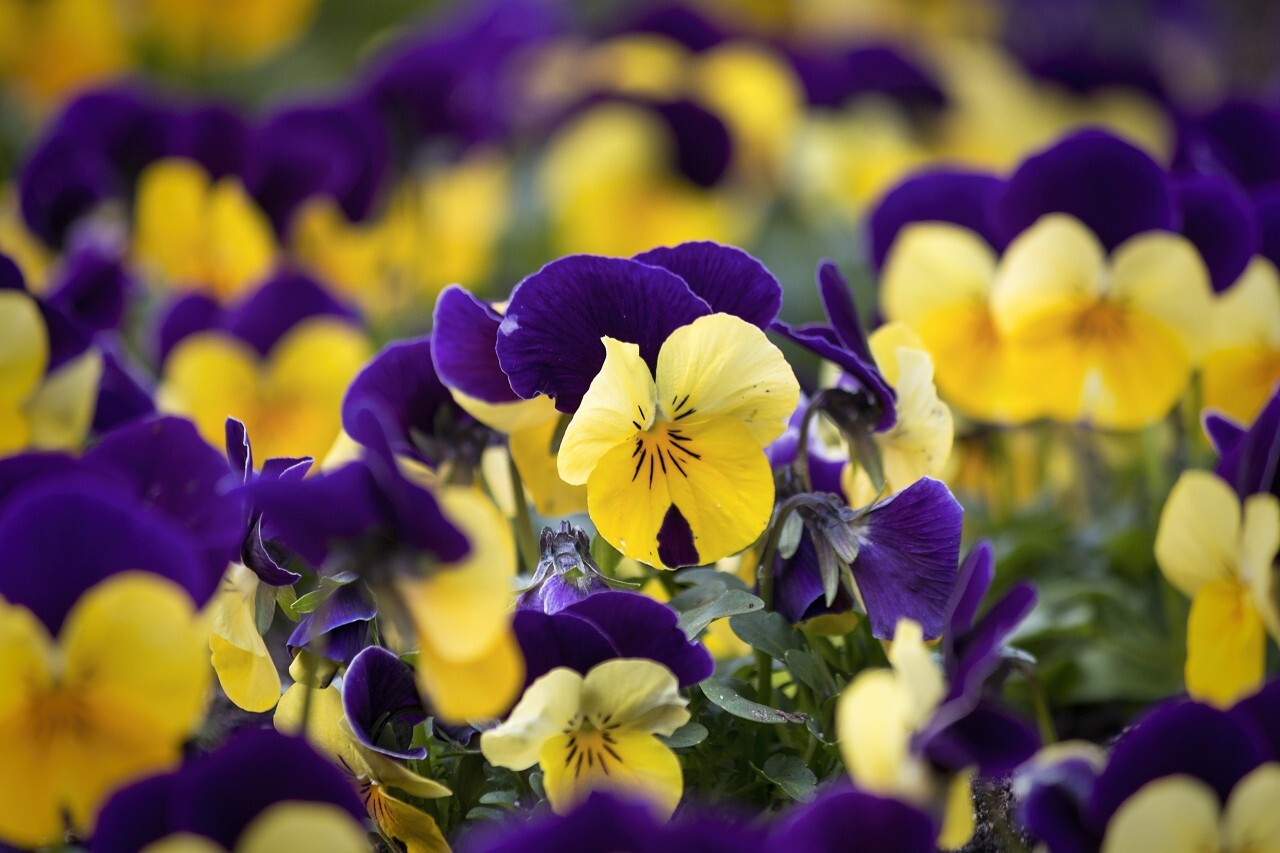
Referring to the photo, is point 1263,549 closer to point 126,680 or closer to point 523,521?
point 523,521

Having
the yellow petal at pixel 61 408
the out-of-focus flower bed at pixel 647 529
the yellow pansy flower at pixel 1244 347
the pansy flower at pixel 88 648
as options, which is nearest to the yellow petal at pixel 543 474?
the out-of-focus flower bed at pixel 647 529

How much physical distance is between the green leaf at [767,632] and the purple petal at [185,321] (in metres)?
0.63

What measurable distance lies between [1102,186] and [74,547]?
2.19 ft

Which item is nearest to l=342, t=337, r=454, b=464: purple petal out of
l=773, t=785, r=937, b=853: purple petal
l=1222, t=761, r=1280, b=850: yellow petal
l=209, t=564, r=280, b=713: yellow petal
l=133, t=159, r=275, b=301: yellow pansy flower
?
l=209, t=564, r=280, b=713: yellow petal

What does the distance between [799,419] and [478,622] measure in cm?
31

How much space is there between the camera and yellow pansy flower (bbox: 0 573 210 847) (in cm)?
51

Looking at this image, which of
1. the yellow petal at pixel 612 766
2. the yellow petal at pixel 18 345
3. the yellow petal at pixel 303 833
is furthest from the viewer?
the yellow petal at pixel 18 345

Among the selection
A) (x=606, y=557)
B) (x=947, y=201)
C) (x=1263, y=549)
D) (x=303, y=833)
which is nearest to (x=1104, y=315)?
(x=947, y=201)

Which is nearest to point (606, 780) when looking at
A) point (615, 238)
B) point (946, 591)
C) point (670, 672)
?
point (670, 672)

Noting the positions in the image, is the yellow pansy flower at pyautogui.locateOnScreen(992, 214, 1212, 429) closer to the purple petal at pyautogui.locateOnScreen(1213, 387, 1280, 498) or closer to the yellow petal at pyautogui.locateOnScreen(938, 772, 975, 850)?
the purple petal at pyautogui.locateOnScreen(1213, 387, 1280, 498)

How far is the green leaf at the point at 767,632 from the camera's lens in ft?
2.19

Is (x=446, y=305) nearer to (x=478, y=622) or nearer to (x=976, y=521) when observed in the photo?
(x=478, y=622)

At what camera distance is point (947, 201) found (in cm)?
103

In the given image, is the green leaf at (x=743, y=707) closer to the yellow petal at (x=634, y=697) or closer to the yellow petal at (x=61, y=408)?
the yellow petal at (x=634, y=697)
